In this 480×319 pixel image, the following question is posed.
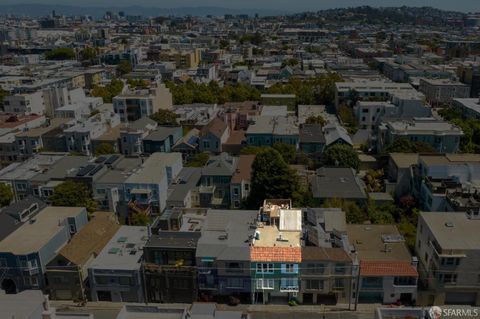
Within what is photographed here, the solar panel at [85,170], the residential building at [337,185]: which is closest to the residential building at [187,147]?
the solar panel at [85,170]

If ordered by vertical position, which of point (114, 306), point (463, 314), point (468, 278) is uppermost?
point (463, 314)

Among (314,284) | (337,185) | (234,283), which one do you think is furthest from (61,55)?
(314,284)

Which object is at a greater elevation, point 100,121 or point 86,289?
point 100,121

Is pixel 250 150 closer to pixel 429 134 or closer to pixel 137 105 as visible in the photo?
pixel 429 134

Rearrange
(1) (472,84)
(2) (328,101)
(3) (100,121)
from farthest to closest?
(1) (472,84), (2) (328,101), (3) (100,121)

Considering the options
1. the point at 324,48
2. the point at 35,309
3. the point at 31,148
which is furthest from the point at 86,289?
the point at 324,48

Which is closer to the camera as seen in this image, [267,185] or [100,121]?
[267,185]

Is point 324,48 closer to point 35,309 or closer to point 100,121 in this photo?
point 100,121

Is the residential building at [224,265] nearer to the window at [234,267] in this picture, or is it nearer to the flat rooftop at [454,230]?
the window at [234,267]
